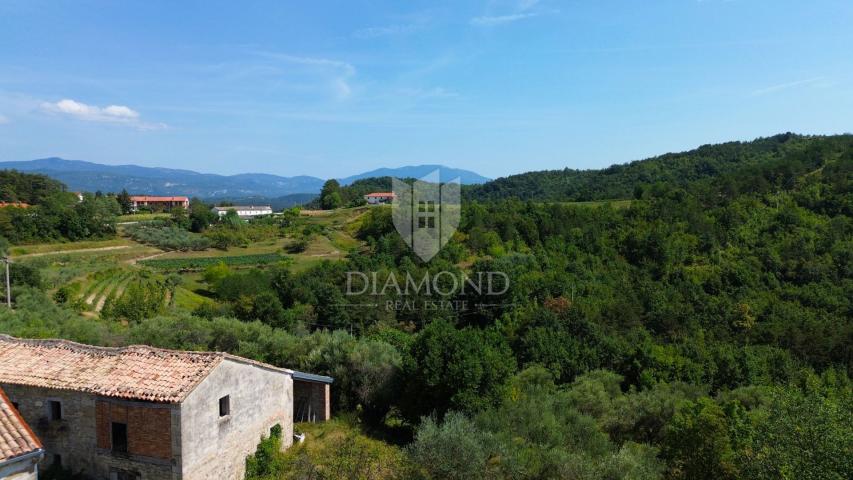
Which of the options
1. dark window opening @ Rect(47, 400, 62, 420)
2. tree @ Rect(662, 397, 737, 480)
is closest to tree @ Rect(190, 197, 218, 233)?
dark window opening @ Rect(47, 400, 62, 420)

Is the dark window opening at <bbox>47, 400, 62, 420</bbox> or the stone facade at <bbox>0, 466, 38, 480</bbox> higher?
the stone facade at <bbox>0, 466, 38, 480</bbox>

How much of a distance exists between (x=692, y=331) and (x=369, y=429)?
2503cm

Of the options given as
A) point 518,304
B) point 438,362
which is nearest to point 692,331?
point 518,304

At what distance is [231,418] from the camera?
12086mm

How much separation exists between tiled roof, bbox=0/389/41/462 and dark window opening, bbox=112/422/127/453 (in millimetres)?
3416

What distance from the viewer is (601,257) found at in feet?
161

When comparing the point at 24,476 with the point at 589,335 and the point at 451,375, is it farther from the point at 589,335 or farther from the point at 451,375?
the point at 589,335

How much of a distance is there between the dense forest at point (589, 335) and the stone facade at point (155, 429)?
1.25 meters

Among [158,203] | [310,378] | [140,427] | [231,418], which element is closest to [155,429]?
[140,427]

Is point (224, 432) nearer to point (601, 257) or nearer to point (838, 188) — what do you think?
point (601, 257)

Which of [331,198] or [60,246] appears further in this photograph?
[331,198]

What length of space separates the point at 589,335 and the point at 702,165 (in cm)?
7257
